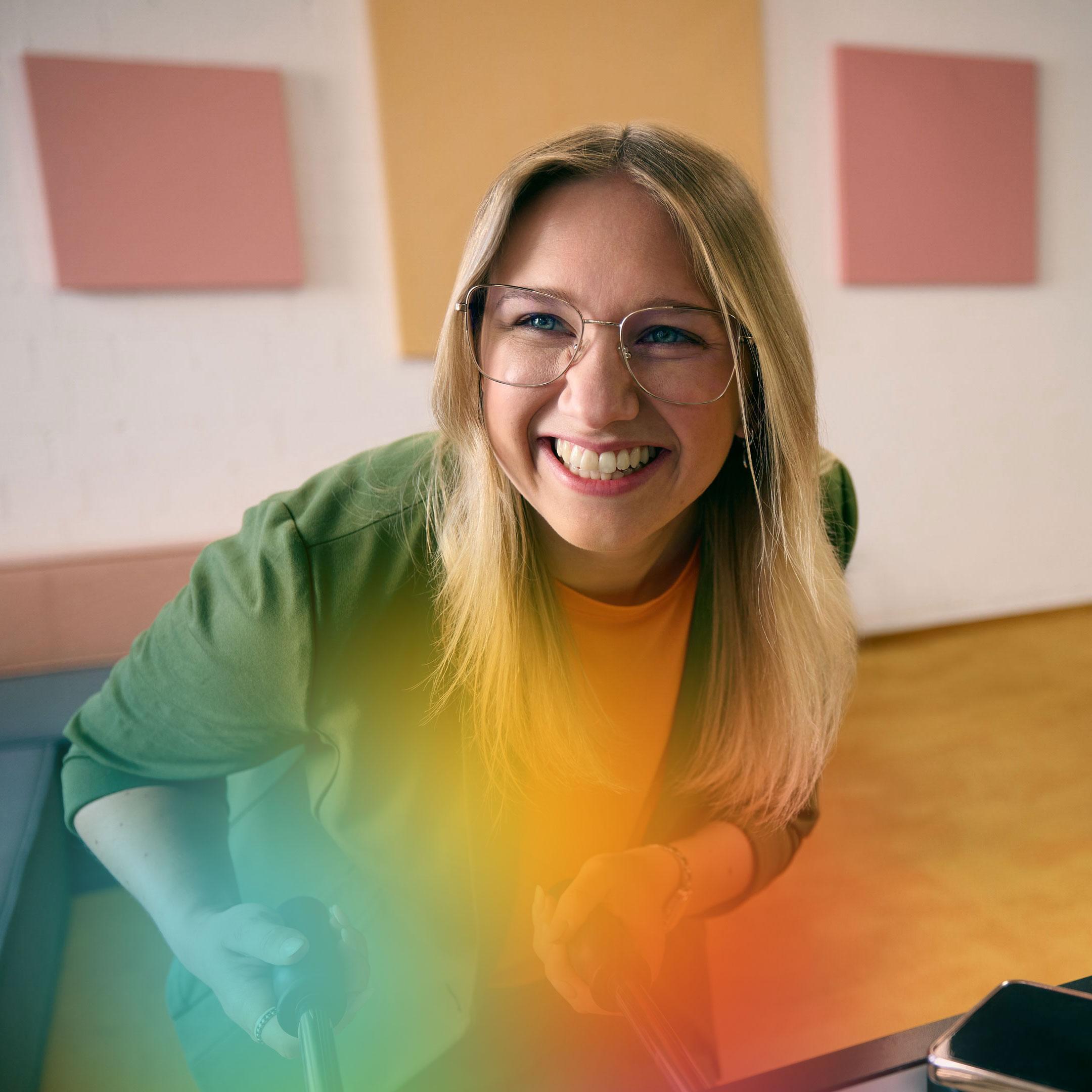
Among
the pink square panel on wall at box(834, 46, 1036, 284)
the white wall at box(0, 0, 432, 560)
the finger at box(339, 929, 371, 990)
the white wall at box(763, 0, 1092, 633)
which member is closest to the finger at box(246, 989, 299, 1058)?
the finger at box(339, 929, 371, 990)

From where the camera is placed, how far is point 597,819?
1.05 meters

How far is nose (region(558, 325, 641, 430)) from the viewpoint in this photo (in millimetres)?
793

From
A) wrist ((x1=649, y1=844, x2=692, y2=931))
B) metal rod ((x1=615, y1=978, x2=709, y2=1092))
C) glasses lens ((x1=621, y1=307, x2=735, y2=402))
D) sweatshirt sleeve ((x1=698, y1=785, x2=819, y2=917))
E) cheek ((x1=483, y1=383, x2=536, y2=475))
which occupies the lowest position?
sweatshirt sleeve ((x1=698, y1=785, x2=819, y2=917))

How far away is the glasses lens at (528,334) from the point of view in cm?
82

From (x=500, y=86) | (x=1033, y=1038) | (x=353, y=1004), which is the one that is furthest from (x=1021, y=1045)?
(x=500, y=86)

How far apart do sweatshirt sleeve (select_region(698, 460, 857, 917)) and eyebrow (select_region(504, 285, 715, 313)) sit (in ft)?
1.20

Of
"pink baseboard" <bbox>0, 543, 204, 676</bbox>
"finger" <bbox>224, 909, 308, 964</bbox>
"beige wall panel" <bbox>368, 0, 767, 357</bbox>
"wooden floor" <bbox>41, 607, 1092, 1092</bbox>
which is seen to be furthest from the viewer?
"beige wall panel" <bbox>368, 0, 767, 357</bbox>

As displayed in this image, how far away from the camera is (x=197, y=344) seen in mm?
2498

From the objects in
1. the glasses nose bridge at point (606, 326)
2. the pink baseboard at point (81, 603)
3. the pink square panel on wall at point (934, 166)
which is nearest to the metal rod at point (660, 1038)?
the glasses nose bridge at point (606, 326)

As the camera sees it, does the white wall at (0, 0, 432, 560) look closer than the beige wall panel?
Yes

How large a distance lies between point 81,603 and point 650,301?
6.33ft

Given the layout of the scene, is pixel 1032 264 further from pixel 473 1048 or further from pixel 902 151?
pixel 473 1048

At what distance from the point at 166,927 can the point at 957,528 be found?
10.5 feet

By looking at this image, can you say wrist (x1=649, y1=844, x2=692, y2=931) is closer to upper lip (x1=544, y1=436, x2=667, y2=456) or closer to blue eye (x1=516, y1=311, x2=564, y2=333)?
upper lip (x1=544, y1=436, x2=667, y2=456)
